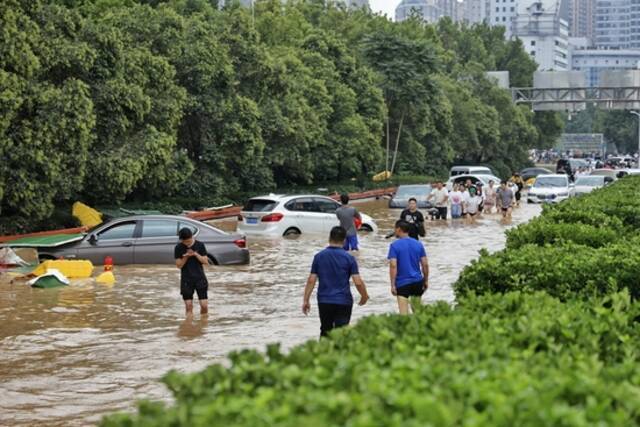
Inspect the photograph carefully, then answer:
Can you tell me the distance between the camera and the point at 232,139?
4506 cm

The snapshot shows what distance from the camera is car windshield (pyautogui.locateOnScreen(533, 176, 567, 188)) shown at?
51769 millimetres

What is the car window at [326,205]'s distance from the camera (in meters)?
33.4

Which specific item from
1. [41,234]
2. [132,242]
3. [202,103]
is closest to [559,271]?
[132,242]

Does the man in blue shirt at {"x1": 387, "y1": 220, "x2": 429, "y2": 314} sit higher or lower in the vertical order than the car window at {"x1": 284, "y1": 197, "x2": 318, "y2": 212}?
higher

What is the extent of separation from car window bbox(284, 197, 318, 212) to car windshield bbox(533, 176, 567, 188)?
69.1ft

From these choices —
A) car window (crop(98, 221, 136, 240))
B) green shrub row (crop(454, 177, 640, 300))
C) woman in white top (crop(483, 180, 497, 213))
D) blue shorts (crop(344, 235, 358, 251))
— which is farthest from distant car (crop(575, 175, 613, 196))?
green shrub row (crop(454, 177, 640, 300))

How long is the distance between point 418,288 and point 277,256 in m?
13.2

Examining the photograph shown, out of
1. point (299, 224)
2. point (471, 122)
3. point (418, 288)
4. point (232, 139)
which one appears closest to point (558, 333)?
point (418, 288)

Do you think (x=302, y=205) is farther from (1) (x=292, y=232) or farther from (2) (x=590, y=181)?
(2) (x=590, y=181)

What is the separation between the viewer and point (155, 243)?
23844 millimetres

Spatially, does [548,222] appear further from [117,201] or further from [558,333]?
[117,201]

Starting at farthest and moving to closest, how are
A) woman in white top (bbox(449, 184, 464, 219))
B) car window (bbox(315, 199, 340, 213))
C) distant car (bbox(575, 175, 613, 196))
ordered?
distant car (bbox(575, 175, 613, 196)), woman in white top (bbox(449, 184, 464, 219)), car window (bbox(315, 199, 340, 213))

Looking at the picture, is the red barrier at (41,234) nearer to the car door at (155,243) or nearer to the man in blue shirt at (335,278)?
the car door at (155,243)

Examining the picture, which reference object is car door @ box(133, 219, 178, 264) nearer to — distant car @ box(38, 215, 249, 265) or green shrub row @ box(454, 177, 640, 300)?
distant car @ box(38, 215, 249, 265)
